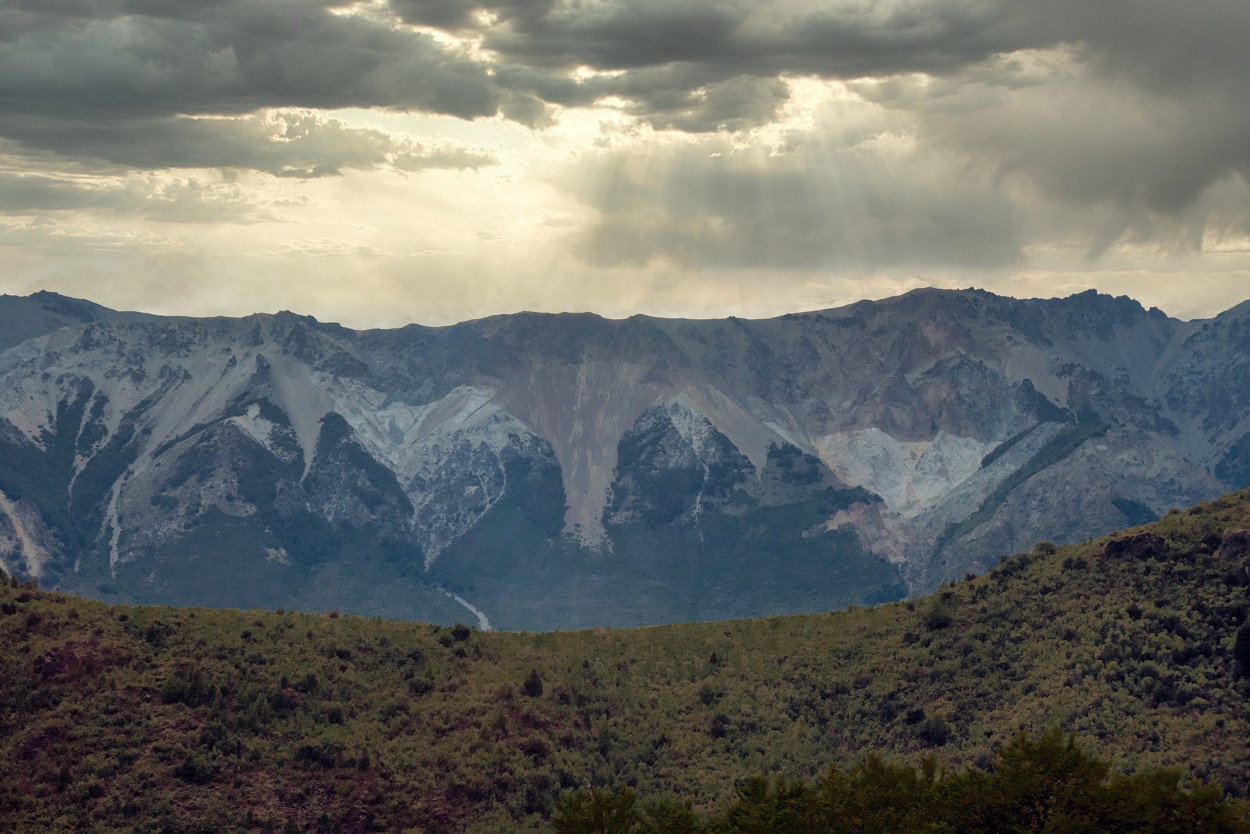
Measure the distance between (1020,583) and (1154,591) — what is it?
21683 millimetres

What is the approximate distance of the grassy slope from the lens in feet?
450

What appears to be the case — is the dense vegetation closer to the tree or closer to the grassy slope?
the tree

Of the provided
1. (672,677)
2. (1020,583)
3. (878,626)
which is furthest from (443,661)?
(1020,583)

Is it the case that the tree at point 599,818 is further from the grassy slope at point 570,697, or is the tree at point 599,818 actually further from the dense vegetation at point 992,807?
the grassy slope at point 570,697

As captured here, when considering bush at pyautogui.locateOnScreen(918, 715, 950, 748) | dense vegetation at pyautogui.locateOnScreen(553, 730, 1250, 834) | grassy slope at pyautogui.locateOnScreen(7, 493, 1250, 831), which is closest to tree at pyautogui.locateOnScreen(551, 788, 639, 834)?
dense vegetation at pyautogui.locateOnScreen(553, 730, 1250, 834)

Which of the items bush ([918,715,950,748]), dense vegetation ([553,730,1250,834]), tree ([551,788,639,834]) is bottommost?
bush ([918,715,950,748])

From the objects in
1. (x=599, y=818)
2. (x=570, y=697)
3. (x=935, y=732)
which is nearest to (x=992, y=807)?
(x=599, y=818)

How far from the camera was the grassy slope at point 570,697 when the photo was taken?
137 meters

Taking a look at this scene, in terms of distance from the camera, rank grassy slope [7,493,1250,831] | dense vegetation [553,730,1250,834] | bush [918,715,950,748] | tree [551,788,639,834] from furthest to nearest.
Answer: bush [918,715,950,748], grassy slope [7,493,1250,831], tree [551,788,639,834], dense vegetation [553,730,1250,834]

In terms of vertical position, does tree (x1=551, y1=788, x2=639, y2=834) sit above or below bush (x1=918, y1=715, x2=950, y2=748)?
above

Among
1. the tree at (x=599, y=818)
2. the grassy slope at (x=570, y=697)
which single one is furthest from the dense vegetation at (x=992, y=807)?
the grassy slope at (x=570, y=697)

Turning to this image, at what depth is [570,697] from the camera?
169m

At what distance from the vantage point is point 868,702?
170 metres

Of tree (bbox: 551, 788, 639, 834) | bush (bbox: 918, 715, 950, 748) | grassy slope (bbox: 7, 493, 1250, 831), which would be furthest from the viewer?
bush (bbox: 918, 715, 950, 748)
